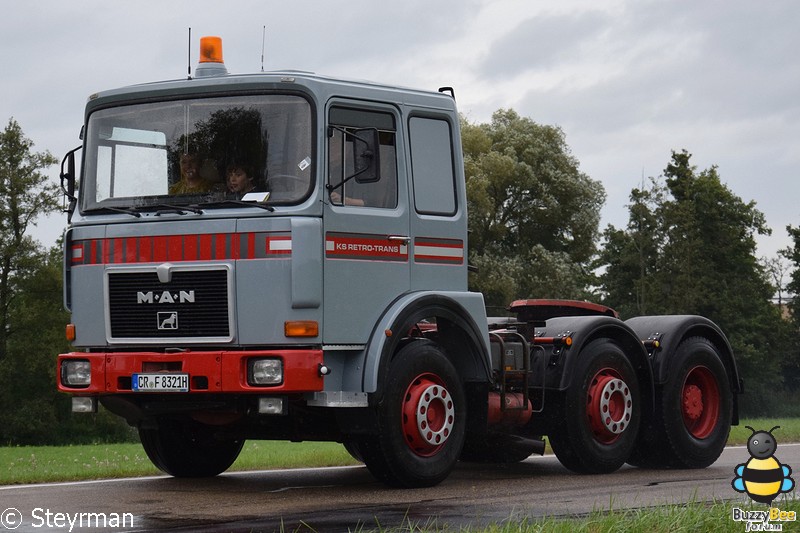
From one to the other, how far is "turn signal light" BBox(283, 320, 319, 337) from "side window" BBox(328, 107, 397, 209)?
0.98m

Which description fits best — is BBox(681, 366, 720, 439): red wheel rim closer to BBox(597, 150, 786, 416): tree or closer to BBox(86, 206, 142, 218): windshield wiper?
BBox(86, 206, 142, 218): windshield wiper

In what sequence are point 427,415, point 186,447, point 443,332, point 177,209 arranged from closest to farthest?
point 177,209 → point 427,415 → point 443,332 → point 186,447

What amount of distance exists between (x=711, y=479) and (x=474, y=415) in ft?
7.41

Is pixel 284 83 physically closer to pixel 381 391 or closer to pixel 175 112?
pixel 175 112

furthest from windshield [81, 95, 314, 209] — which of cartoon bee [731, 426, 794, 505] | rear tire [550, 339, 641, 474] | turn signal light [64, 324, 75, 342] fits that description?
cartoon bee [731, 426, 794, 505]

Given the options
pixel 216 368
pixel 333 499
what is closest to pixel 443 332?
pixel 333 499

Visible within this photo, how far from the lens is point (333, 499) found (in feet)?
33.1

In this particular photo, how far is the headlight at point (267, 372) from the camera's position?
10.1m

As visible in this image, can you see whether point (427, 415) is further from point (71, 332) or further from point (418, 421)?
point (71, 332)

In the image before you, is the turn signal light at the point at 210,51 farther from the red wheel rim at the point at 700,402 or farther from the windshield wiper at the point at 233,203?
the red wheel rim at the point at 700,402

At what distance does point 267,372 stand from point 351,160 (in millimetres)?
1811

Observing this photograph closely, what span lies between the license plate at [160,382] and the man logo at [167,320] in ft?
1.25

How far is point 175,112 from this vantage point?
430 inches

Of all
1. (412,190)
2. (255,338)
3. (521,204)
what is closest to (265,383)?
(255,338)
